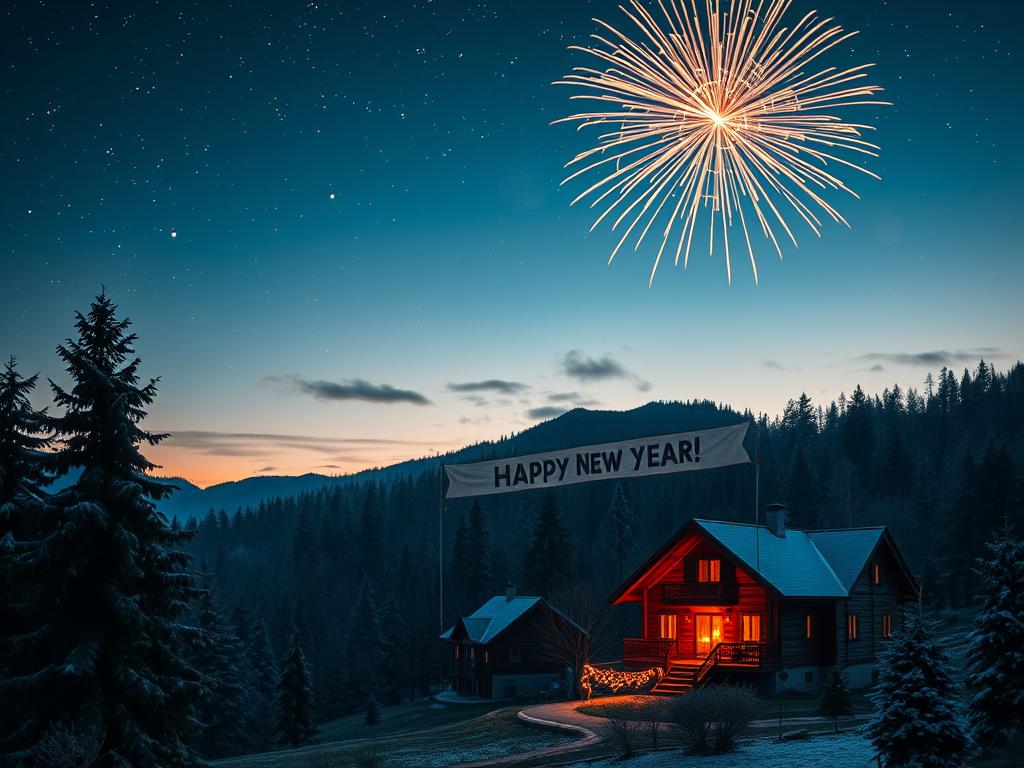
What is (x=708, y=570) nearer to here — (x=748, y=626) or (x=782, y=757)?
(x=748, y=626)

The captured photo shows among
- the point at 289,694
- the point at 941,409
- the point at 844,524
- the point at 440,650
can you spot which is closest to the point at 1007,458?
the point at 844,524

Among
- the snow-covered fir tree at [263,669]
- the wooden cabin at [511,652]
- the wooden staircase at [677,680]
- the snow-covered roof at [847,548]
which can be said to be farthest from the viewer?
the snow-covered fir tree at [263,669]

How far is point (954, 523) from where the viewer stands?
7144cm

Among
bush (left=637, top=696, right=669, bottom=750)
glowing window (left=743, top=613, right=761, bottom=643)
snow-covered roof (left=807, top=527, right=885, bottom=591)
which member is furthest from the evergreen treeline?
bush (left=637, top=696, right=669, bottom=750)

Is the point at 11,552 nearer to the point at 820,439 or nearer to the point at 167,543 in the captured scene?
the point at 167,543

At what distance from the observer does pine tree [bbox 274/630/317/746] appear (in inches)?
2245

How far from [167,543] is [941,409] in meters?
165

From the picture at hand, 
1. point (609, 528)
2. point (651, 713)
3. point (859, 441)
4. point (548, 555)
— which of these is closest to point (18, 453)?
point (651, 713)

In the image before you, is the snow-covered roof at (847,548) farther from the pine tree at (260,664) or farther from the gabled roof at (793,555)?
the pine tree at (260,664)

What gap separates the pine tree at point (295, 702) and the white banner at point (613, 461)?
3172 cm

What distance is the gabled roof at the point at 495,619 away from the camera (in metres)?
59.6

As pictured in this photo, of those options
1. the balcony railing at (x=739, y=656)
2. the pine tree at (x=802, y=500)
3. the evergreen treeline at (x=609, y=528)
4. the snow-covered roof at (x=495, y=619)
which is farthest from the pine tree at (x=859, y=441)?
the balcony railing at (x=739, y=656)

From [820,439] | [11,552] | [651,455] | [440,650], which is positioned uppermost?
[820,439]

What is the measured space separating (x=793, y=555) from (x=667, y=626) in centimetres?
630
